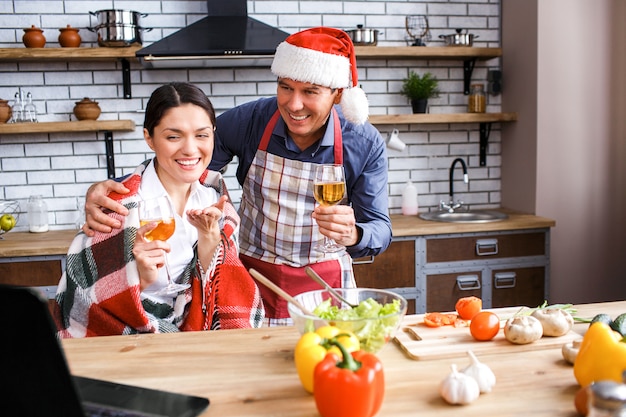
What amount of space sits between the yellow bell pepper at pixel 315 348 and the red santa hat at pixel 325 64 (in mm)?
1160

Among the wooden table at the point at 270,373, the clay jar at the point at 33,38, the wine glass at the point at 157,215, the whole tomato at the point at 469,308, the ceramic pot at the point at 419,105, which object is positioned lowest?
the wooden table at the point at 270,373

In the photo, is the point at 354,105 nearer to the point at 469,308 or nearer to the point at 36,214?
the point at 469,308

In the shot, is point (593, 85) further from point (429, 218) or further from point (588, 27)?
point (429, 218)

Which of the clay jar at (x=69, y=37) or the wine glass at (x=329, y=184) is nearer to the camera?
the wine glass at (x=329, y=184)

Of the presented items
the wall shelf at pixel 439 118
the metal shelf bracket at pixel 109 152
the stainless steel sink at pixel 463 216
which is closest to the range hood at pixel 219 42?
the metal shelf bracket at pixel 109 152

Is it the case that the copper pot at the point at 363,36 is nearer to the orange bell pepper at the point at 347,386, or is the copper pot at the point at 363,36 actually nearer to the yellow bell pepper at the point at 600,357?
the yellow bell pepper at the point at 600,357

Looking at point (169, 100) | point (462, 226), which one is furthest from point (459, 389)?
point (462, 226)

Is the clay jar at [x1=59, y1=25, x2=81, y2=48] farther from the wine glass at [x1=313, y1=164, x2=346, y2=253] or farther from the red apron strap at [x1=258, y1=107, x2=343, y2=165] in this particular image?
the wine glass at [x1=313, y1=164, x2=346, y2=253]

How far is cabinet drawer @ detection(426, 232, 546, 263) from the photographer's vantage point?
368 cm

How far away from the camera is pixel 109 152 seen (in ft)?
12.8

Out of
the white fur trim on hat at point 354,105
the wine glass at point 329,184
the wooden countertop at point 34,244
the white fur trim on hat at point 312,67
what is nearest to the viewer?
the wine glass at point 329,184

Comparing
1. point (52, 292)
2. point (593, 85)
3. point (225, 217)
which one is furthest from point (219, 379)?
point (593, 85)

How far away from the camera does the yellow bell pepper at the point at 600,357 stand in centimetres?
119

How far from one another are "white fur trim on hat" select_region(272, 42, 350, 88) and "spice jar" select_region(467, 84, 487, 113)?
213 cm
